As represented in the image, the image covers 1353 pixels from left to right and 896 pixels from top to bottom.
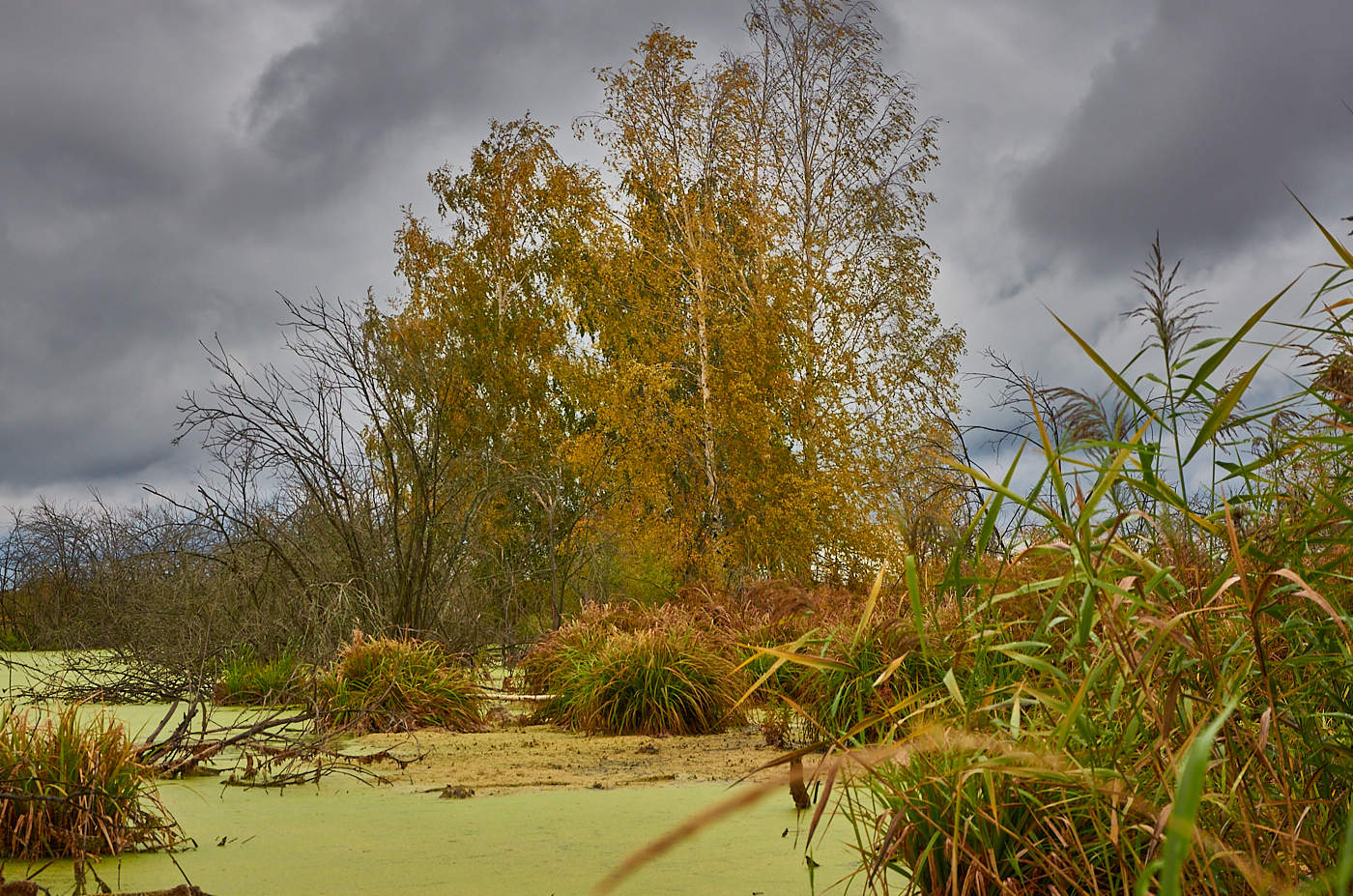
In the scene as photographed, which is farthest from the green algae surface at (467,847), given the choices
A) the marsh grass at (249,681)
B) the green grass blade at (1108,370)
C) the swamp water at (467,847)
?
the marsh grass at (249,681)

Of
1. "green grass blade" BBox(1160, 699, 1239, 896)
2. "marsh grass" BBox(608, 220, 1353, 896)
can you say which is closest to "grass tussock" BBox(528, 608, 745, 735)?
"marsh grass" BBox(608, 220, 1353, 896)

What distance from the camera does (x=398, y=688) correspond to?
6.24 metres

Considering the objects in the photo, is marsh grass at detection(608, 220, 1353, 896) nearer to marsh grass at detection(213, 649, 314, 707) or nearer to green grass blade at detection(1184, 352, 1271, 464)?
green grass blade at detection(1184, 352, 1271, 464)

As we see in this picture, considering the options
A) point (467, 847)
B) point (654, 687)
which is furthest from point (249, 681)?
point (467, 847)

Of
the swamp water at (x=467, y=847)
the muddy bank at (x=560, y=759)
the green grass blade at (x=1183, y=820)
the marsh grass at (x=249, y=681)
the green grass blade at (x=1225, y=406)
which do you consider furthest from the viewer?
the marsh grass at (x=249, y=681)

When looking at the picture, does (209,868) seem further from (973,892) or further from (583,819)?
(973,892)

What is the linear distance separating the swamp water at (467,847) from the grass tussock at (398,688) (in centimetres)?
176

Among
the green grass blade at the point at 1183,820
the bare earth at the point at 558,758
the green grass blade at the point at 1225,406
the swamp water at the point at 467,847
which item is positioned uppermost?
the green grass blade at the point at 1225,406

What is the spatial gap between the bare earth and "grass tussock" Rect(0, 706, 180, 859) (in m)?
1.34

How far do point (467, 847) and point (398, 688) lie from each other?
3.14 metres

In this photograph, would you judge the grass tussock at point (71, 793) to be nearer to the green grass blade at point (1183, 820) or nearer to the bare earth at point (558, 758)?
the bare earth at point (558, 758)

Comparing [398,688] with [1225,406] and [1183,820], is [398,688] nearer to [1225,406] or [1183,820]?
[1225,406]

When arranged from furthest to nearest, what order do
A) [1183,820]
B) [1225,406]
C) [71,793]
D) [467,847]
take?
[467,847], [71,793], [1225,406], [1183,820]

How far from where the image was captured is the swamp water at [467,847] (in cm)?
279
